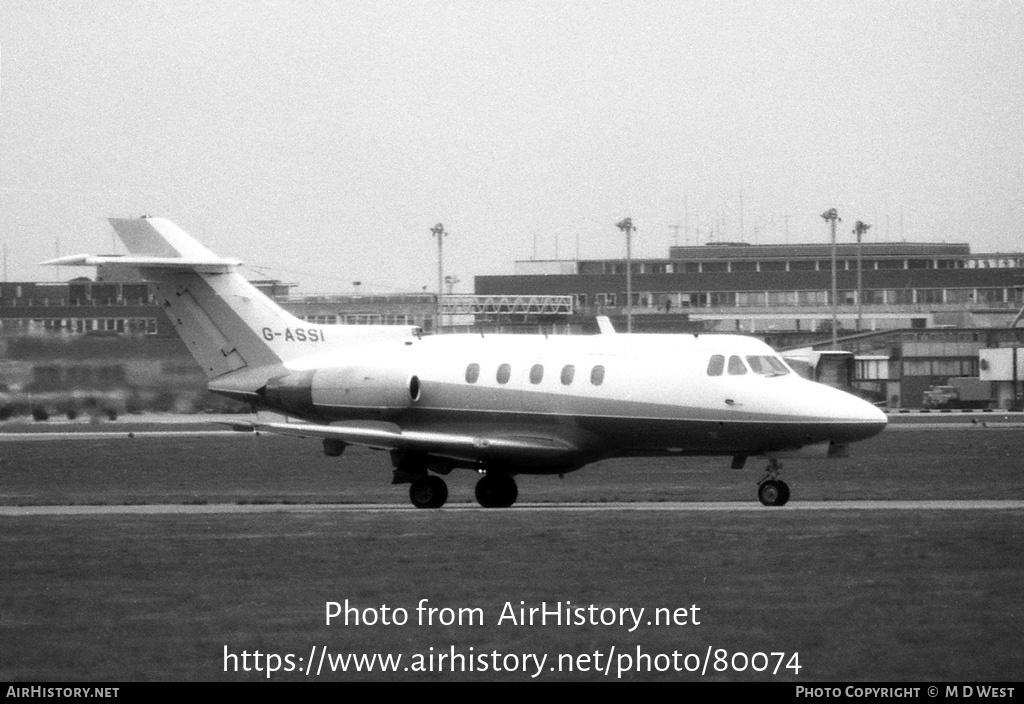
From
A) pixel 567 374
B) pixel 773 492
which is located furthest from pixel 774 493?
pixel 567 374

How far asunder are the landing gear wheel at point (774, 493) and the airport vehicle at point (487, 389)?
29 mm

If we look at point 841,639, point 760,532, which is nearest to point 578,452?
point 760,532

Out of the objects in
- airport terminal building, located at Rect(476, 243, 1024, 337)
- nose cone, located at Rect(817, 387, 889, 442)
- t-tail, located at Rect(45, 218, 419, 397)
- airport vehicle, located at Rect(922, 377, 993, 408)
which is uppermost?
airport terminal building, located at Rect(476, 243, 1024, 337)

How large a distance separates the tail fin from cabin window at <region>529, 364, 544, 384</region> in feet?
11.4

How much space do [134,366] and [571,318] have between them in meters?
29.7

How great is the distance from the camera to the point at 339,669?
12445mm

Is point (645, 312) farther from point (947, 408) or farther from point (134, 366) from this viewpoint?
point (134, 366)

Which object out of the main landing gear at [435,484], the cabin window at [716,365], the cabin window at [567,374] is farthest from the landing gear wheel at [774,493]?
the main landing gear at [435,484]

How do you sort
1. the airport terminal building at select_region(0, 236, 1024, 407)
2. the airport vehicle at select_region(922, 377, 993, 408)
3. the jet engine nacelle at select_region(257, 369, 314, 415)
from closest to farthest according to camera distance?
the jet engine nacelle at select_region(257, 369, 314, 415)
the airport terminal building at select_region(0, 236, 1024, 407)
the airport vehicle at select_region(922, 377, 993, 408)

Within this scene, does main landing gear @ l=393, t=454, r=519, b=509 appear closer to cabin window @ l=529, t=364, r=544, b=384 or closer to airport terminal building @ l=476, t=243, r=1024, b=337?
cabin window @ l=529, t=364, r=544, b=384

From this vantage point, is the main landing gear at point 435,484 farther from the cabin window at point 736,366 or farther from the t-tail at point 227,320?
the cabin window at point 736,366

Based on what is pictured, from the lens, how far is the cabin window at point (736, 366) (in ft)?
93.5

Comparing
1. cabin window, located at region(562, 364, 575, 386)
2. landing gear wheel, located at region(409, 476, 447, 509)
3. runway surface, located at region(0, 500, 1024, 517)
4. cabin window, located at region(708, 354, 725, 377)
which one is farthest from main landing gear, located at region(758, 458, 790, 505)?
landing gear wheel, located at region(409, 476, 447, 509)

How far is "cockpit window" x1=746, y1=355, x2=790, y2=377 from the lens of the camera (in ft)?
93.7
